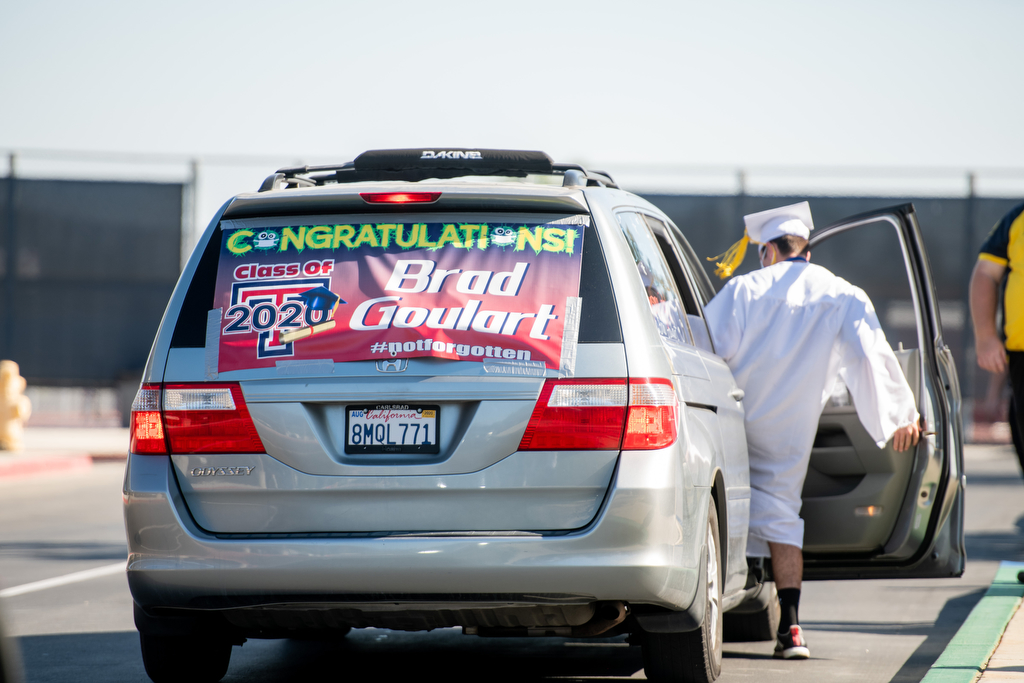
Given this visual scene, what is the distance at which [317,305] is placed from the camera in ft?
13.1

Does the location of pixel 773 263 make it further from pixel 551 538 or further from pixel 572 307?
pixel 551 538

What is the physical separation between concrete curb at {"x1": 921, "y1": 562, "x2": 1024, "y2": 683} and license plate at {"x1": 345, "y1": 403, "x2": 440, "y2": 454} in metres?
2.09

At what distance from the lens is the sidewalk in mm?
16403

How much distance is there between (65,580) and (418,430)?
4983 millimetres

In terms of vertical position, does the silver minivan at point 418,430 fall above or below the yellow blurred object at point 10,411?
above

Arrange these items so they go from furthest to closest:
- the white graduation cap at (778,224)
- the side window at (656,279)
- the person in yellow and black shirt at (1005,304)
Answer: the person in yellow and black shirt at (1005,304) → the white graduation cap at (778,224) → the side window at (656,279)

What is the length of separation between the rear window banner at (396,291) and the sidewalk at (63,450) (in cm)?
1291

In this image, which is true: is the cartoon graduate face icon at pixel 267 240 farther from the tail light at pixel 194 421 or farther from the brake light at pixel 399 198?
the tail light at pixel 194 421

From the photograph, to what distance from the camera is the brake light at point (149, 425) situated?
Answer: 13.1 ft

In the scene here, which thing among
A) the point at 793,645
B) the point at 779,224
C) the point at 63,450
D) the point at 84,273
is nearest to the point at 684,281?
the point at 779,224

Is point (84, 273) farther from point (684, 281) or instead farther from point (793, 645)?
point (793, 645)

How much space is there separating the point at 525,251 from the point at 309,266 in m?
0.70

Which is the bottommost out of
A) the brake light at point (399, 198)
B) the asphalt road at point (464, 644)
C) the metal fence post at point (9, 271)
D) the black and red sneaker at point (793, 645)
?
the metal fence post at point (9, 271)

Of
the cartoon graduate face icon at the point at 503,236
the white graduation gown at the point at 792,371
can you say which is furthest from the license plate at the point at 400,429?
the white graduation gown at the point at 792,371
